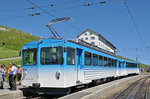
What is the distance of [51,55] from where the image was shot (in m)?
10.0

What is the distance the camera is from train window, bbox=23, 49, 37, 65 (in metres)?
10.5

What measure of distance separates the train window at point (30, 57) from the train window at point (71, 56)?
182cm

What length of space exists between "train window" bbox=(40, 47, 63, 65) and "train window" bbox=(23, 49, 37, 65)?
550 mm

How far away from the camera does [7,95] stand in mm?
9297

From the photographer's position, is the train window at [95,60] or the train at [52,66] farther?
the train window at [95,60]

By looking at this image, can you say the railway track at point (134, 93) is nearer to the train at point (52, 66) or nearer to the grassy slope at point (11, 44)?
the train at point (52, 66)

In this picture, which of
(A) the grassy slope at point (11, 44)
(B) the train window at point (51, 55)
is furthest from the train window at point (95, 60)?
(A) the grassy slope at point (11, 44)

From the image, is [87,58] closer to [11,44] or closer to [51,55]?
[51,55]

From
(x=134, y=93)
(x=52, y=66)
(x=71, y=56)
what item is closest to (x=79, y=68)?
(x=71, y=56)

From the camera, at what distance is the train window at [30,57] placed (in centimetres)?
1053

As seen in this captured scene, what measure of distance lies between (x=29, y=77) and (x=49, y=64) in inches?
57.7

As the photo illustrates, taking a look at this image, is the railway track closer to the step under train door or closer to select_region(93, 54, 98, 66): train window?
select_region(93, 54, 98, 66): train window

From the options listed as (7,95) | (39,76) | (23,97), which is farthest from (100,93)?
(7,95)

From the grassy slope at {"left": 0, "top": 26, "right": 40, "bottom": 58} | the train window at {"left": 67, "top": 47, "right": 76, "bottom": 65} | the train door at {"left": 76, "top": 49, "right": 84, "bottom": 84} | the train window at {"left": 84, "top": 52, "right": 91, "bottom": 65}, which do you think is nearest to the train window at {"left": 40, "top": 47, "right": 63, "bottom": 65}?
the train window at {"left": 67, "top": 47, "right": 76, "bottom": 65}
